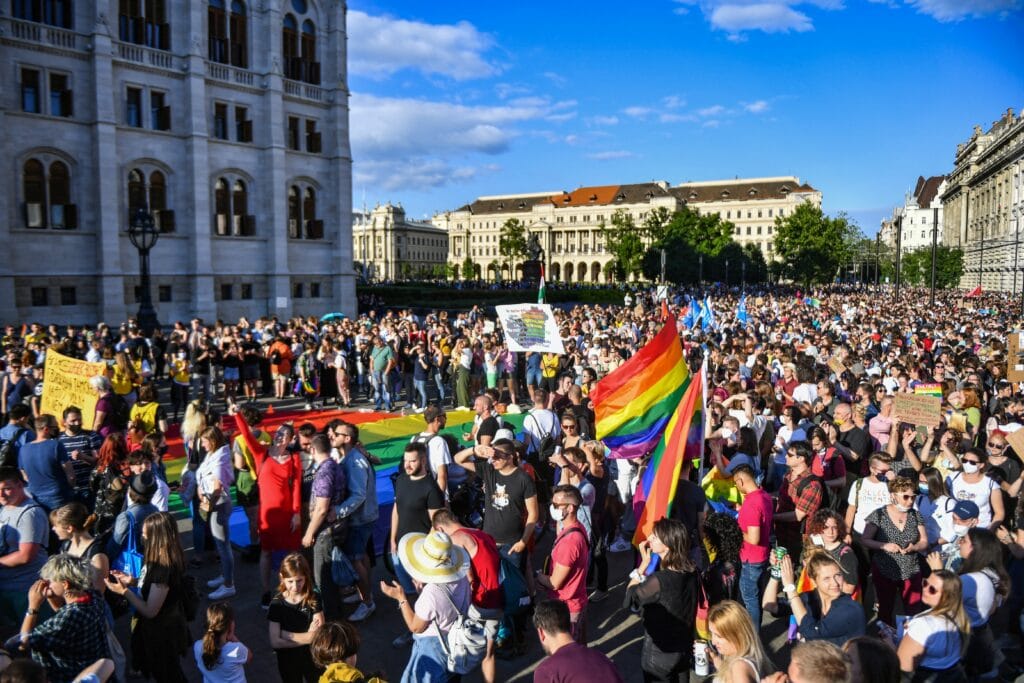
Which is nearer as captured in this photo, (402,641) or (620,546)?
(402,641)

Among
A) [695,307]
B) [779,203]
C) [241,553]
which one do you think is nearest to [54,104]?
[695,307]

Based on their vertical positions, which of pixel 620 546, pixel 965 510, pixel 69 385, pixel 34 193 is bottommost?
pixel 620 546

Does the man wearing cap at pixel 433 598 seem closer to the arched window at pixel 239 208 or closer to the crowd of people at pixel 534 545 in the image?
the crowd of people at pixel 534 545

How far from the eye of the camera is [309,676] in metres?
4.80

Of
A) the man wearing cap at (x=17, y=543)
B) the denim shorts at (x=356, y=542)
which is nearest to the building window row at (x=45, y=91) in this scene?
the man wearing cap at (x=17, y=543)

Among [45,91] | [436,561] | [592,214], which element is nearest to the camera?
[436,561]

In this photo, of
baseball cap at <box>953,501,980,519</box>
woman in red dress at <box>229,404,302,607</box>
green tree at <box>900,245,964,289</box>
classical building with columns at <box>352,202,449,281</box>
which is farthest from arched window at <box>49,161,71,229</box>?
classical building with columns at <box>352,202,449,281</box>

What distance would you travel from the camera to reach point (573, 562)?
17.4ft

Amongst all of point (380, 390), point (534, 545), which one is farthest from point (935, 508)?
point (380, 390)

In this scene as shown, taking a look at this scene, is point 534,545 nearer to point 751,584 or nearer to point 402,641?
point 402,641

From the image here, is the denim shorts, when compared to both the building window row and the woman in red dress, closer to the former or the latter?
the woman in red dress

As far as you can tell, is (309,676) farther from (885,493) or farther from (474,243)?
(474,243)

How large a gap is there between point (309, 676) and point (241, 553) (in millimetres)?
3991

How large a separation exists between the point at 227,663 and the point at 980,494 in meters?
6.45
